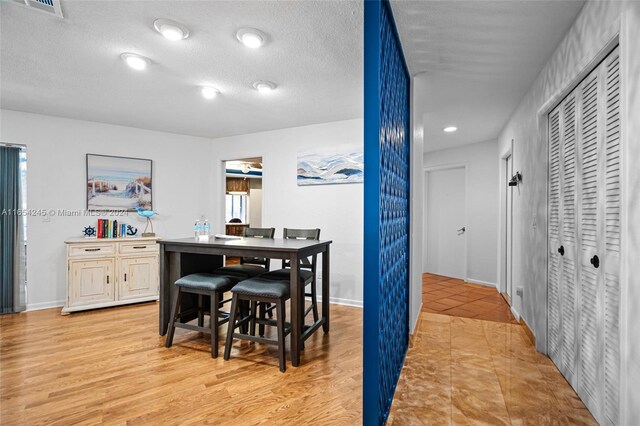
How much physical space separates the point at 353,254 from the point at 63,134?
4176 millimetres

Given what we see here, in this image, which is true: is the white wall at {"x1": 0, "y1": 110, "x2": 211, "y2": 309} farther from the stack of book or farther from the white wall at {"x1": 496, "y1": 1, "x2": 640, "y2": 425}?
the white wall at {"x1": 496, "y1": 1, "x2": 640, "y2": 425}

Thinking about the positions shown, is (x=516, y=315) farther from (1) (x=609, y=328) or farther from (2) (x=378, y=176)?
(2) (x=378, y=176)

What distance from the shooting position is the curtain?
3766 millimetres

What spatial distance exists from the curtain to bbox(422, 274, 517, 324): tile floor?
5.07 meters

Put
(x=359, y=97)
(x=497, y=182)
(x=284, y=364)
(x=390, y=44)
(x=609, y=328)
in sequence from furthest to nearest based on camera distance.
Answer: (x=497, y=182) → (x=359, y=97) → (x=284, y=364) → (x=390, y=44) → (x=609, y=328)

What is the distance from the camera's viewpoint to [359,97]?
338 cm

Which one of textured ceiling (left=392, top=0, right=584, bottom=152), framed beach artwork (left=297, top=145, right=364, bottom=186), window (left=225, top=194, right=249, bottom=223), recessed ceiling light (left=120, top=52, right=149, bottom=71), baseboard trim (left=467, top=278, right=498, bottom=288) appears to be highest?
textured ceiling (left=392, top=0, right=584, bottom=152)

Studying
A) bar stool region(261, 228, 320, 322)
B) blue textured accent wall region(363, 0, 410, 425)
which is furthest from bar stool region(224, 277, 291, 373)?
blue textured accent wall region(363, 0, 410, 425)

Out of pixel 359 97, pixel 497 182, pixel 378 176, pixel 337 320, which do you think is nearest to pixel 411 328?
pixel 337 320

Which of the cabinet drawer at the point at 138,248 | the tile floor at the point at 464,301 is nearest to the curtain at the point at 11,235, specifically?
the cabinet drawer at the point at 138,248

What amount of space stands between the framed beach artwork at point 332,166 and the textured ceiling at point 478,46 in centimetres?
102

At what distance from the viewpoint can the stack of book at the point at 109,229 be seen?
417 centimetres

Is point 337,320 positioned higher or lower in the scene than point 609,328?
lower

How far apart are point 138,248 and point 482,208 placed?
213 inches
